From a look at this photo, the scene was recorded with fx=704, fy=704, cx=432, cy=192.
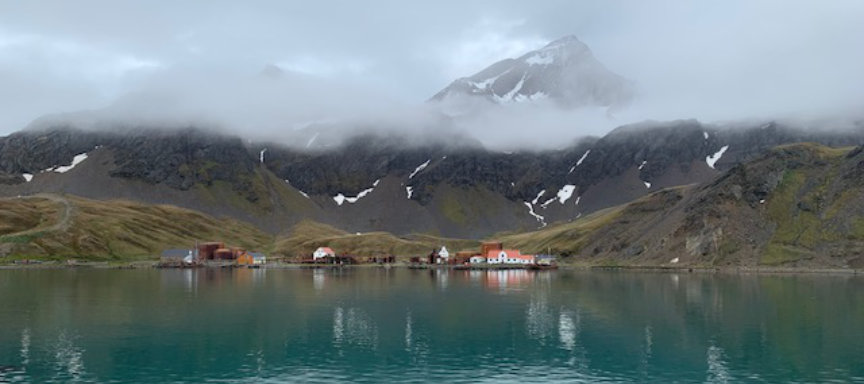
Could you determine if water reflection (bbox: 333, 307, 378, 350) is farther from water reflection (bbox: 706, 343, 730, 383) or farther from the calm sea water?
water reflection (bbox: 706, 343, 730, 383)

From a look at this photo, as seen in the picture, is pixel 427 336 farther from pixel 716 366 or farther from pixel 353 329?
pixel 716 366

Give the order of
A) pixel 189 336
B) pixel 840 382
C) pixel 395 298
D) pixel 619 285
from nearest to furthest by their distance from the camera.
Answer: pixel 840 382
pixel 189 336
pixel 395 298
pixel 619 285

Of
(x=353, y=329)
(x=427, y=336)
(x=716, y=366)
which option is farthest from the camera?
(x=353, y=329)

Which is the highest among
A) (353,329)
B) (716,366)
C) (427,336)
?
(353,329)

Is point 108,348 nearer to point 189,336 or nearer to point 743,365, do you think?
point 189,336

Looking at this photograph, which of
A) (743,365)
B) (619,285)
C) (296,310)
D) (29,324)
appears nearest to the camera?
(743,365)

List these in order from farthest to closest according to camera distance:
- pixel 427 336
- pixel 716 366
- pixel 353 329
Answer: pixel 353 329
pixel 427 336
pixel 716 366

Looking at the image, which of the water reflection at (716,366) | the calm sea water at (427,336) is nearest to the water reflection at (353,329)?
the calm sea water at (427,336)

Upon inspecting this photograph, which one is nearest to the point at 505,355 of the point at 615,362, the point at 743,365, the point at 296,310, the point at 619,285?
the point at 615,362

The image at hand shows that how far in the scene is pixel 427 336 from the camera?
69188mm

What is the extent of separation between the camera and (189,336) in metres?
67.6

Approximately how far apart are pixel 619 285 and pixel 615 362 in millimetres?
88230

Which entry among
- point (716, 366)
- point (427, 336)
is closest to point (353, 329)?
point (427, 336)

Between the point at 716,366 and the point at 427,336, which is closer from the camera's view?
the point at 716,366
